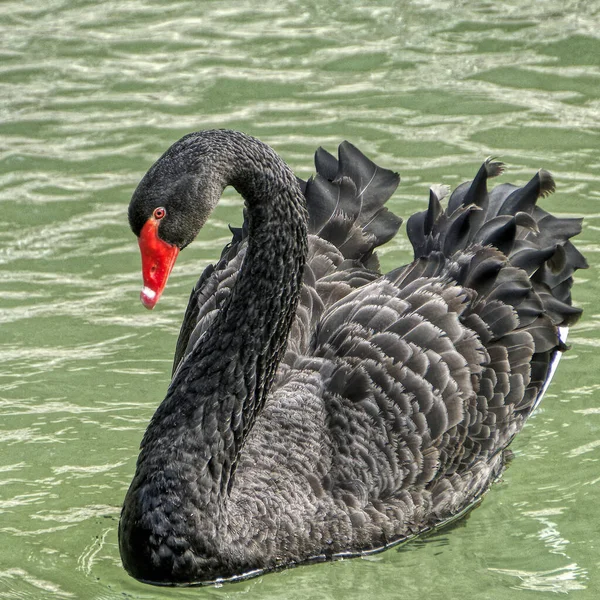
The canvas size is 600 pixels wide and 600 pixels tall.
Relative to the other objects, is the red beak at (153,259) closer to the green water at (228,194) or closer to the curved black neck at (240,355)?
the curved black neck at (240,355)

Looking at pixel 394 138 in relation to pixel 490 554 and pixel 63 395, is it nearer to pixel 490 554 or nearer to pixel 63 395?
pixel 63 395

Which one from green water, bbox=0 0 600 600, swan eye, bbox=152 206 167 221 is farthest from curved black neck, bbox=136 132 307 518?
green water, bbox=0 0 600 600

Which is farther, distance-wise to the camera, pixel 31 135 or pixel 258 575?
pixel 31 135

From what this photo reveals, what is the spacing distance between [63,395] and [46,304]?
923 mm

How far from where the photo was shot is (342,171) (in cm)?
663

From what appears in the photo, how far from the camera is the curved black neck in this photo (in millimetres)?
5070

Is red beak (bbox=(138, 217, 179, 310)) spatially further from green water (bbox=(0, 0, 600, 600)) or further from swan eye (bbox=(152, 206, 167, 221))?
green water (bbox=(0, 0, 600, 600))

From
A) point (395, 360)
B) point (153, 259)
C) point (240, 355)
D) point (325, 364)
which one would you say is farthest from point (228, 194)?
point (153, 259)

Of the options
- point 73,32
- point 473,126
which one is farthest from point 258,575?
point 73,32

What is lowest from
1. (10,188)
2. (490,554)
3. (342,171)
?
(490,554)

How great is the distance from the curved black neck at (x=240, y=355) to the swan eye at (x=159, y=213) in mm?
339

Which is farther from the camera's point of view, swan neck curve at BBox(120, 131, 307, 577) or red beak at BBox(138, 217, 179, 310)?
swan neck curve at BBox(120, 131, 307, 577)

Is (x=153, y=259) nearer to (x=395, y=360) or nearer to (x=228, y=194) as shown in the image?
(x=395, y=360)

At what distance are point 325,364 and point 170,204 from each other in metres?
1.28
